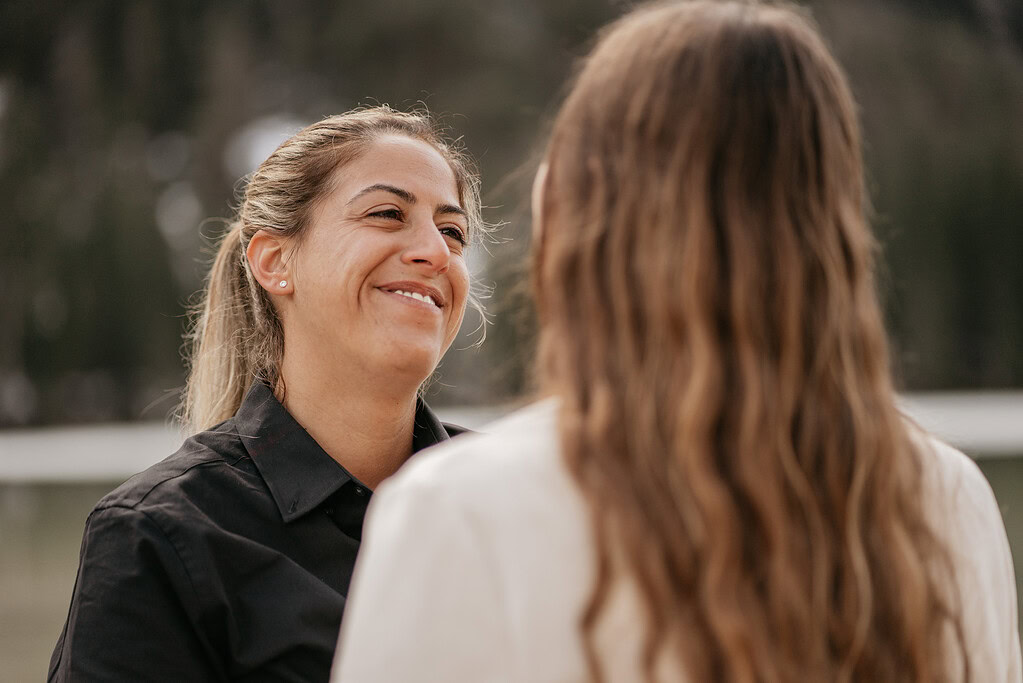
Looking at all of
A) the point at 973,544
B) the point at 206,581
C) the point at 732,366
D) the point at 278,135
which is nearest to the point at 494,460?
the point at 732,366

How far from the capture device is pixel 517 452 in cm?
108

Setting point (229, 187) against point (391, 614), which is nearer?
point (391, 614)

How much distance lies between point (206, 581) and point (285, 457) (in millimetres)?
365

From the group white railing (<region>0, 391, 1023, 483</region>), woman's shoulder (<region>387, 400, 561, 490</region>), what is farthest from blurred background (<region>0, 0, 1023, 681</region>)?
woman's shoulder (<region>387, 400, 561, 490</region>)

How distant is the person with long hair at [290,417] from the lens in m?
1.80

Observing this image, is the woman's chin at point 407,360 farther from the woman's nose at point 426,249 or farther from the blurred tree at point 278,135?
the blurred tree at point 278,135

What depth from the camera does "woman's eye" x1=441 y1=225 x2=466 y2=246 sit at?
249cm

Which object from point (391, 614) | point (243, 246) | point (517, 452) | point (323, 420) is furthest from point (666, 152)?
point (243, 246)

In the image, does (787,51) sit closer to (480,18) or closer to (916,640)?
(916,640)

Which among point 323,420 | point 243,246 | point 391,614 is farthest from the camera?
point 243,246

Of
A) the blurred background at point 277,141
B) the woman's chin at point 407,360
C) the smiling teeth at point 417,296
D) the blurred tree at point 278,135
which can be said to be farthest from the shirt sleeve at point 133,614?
the blurred tree at point 278,135

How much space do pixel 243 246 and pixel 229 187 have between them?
66.9 ft

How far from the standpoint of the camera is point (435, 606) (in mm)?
1057

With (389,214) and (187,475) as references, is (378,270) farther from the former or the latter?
(187,475)
